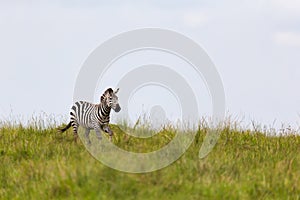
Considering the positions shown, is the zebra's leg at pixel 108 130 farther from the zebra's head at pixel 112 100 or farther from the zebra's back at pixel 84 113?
the zebra's head at pixel 112 100

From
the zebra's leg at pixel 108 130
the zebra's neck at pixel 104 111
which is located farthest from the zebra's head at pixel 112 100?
the zebra's leg at pixel 108 130

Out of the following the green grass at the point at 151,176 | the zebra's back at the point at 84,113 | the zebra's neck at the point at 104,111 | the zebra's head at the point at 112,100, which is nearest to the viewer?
the green grass at the point at 151,176

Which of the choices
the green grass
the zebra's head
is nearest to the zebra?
the zebra's head

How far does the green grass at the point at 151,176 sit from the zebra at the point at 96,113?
18.6 inches

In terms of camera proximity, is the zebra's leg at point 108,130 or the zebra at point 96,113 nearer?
the zebra at point 96,113

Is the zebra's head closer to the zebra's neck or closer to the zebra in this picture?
the zebra

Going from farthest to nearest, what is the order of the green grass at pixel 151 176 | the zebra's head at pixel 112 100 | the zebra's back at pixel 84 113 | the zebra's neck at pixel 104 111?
the zebra's back at pixel 84 113, the zebra's neck at pixel 104 111, the zebra's head at pixel 112 100, the green grass at pixel 151 176

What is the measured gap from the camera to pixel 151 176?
323 inches

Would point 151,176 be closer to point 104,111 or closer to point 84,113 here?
point 104,111

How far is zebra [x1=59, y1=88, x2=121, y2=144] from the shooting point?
36.3 ft

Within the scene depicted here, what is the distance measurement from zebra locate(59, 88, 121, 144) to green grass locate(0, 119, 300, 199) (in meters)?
0.47

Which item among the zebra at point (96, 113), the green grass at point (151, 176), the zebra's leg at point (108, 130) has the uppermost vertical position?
the zebra at point (96, 113)

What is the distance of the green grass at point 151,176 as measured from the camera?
7859 millimetres

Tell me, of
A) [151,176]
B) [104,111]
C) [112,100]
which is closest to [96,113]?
[104,111]
